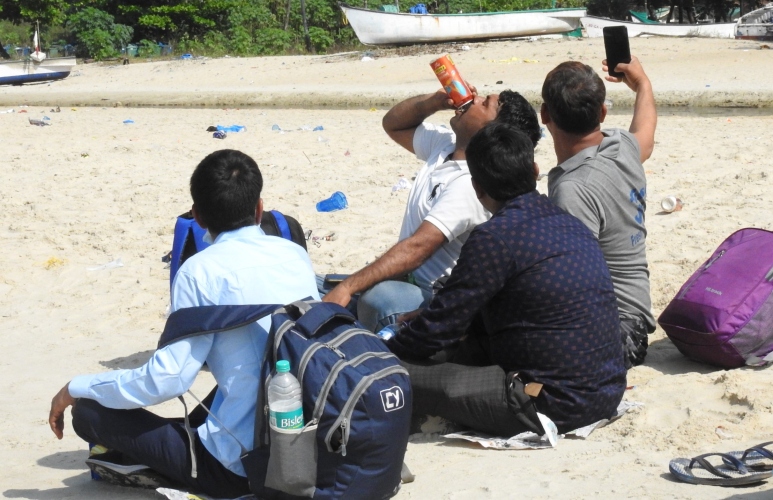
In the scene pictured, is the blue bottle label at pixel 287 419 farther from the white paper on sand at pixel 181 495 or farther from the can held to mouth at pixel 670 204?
the can held to mouth at pixel 670 204

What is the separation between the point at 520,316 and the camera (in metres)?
3.16

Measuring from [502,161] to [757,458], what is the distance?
4.08 feet

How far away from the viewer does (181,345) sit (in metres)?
2.60

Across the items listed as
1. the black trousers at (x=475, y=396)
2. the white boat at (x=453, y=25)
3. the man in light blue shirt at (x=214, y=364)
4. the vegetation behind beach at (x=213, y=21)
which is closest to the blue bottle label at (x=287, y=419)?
the man in light blue shirt at (x=214, y=364)

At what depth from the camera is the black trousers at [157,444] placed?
2.80 m

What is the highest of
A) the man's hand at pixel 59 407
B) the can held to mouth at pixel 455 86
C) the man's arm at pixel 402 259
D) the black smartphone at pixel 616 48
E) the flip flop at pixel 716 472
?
the black smartphone at pixel 616 48

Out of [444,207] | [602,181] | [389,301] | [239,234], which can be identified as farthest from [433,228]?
[239,234]

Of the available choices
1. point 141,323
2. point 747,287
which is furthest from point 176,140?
point 747,287

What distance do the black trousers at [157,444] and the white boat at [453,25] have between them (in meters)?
21.2

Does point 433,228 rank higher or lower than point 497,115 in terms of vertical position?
lower

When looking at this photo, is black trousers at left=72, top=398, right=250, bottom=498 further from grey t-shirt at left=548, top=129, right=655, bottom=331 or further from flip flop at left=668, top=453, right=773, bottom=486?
grey t-shirt at left=548, top=129, right=655, bottom=331

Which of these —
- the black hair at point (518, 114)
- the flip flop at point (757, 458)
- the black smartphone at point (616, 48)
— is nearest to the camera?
the flip flop at point (757, 458)

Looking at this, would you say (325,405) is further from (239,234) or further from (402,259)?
(402,259)

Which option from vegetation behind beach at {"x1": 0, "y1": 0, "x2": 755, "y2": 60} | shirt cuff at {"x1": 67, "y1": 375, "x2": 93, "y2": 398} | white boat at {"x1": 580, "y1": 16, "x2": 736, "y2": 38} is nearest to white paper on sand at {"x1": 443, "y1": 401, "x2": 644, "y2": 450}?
shirt cuff at {"x1": 67, "y1": 375, "x2": 93, "y2": 398}
